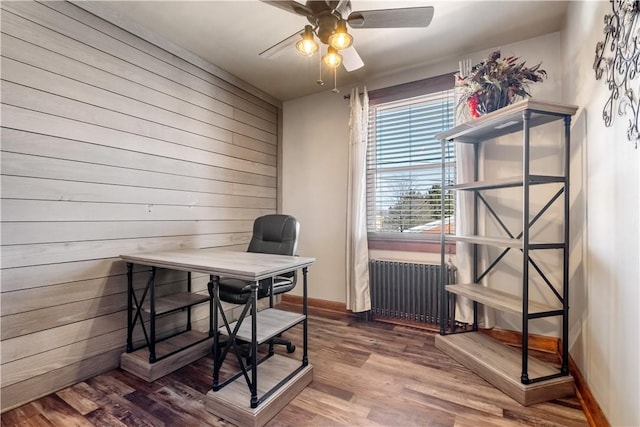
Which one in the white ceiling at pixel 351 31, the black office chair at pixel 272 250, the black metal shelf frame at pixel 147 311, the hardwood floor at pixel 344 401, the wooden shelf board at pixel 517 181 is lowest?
the hardwood floor at pixel 344 401

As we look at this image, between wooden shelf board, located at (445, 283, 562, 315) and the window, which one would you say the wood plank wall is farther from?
wooden shelf board, located at (445, 283, 562, 315)

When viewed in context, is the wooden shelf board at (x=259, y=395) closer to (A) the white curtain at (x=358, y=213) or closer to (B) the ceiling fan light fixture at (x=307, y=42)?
(A) the white curtain at (x=358, y=213)

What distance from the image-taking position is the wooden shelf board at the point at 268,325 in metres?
1.69

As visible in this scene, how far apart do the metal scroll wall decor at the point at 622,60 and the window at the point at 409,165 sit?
1250 mm

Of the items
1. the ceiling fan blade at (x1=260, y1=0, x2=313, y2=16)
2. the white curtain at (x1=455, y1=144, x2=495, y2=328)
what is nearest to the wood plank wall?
the ceiling fan blade at (x1=260, y1=0, x2=313, y2=16)

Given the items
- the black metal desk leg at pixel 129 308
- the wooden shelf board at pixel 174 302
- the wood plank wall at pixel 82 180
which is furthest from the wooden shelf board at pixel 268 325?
the wood plank wall at pixel 82 180

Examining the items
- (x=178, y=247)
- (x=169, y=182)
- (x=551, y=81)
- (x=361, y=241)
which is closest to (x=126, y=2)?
(x=169, y=182)

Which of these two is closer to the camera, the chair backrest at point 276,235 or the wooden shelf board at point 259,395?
the wooden shelf board at point 259,395

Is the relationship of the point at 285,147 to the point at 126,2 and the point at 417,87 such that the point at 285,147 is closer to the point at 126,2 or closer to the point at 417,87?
the point at 417,87

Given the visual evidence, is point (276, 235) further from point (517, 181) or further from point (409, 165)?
point (517, 181)

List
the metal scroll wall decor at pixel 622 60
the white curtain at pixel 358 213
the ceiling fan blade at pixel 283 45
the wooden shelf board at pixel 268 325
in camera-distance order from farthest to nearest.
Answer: the white curtain at pixel 358 213 < the ceiling fan blade at pixel 283 45 < the wooden shelf board at pixel 268 325 < the metal scroll wall decor at pixel 622 60

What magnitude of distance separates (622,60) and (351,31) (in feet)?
5.58

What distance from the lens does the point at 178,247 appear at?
2639 millimetres

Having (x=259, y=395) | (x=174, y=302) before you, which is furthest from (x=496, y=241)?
(x=174, y=302)
